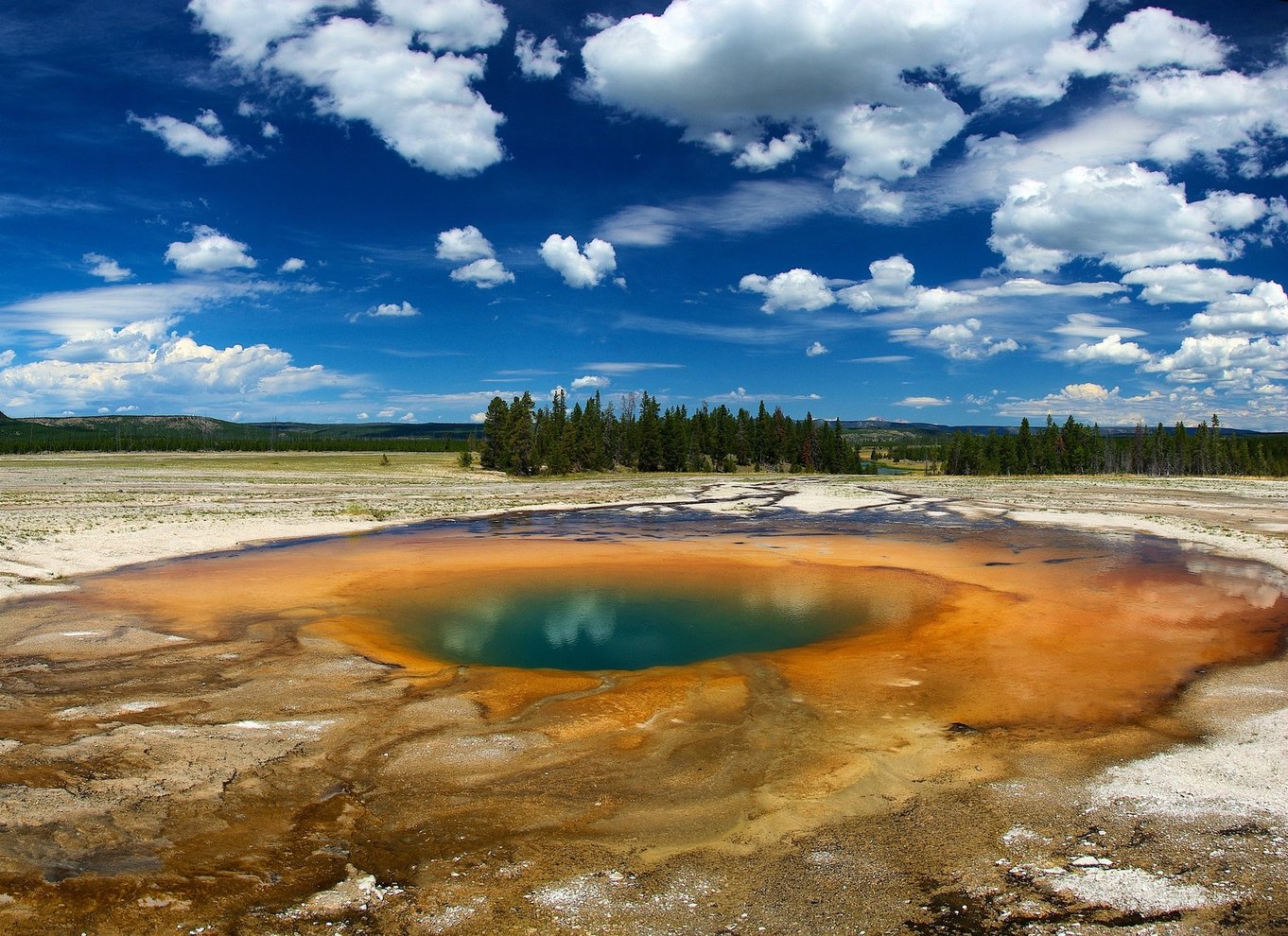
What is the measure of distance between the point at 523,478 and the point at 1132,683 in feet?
244

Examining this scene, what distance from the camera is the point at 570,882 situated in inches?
233

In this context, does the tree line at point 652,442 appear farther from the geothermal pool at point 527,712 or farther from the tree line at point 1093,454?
the geothermal pool at point 527,712

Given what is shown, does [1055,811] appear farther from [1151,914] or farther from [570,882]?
[570,882]

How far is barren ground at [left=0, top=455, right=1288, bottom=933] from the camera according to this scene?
5.51m

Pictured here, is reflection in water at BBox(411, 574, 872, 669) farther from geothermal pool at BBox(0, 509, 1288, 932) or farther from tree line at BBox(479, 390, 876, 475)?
tree line at BBox(479, 390, 876, 475)

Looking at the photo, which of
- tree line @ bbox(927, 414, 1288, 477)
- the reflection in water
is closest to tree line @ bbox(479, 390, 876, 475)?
tree line @ bbox(927, 414, 1288, 477)

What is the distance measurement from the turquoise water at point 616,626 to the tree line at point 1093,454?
10922 cm

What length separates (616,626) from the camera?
1595 cm

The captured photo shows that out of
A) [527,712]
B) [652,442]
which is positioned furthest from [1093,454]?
[527,712]

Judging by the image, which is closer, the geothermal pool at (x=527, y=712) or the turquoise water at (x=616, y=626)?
the geothermal pool at (x=527, y=712)

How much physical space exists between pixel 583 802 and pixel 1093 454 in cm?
13609

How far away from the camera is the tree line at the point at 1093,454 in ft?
381

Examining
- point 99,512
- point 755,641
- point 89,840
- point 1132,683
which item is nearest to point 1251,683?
point 1132,683

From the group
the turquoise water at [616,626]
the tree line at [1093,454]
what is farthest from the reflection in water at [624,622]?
the tree line at [1093,454]
